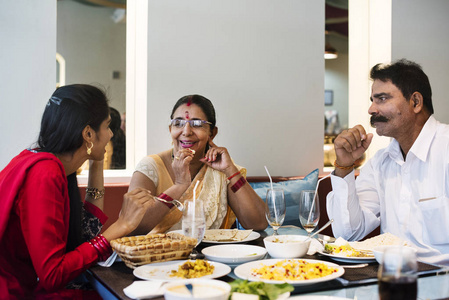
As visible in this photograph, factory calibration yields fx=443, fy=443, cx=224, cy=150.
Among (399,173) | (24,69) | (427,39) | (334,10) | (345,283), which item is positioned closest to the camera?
(345,283)

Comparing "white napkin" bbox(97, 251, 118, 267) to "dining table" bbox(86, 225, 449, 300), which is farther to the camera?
"white napkin" bbox(97, 251, 118, 267)

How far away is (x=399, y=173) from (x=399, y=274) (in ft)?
4.89

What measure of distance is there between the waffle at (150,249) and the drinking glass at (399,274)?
2.43 feet

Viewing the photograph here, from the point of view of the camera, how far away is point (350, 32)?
164 inches

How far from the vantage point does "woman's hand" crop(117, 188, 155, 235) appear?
161 centimetres

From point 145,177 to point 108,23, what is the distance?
1.96m

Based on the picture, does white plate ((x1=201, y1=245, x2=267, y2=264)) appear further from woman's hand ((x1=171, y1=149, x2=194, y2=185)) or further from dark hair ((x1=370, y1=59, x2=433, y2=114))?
dark hair ((x1=370, y1=59, x2=433, y2=114))

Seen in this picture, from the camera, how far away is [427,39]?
13.5ft

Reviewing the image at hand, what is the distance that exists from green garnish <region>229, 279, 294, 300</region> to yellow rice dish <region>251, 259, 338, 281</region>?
130 millimetres

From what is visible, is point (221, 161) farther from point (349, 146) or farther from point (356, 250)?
point (356, 250)

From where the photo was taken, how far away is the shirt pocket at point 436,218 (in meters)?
2.08

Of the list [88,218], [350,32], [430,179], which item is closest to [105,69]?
[88,218]

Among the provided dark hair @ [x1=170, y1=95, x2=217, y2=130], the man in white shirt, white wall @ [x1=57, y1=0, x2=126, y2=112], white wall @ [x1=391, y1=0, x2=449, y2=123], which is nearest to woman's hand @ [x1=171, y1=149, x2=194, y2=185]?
dark hair @ [x1=170, y1=95, x2=217, y2=130]

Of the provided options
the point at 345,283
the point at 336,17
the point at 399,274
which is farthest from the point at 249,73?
the point at 336,17
